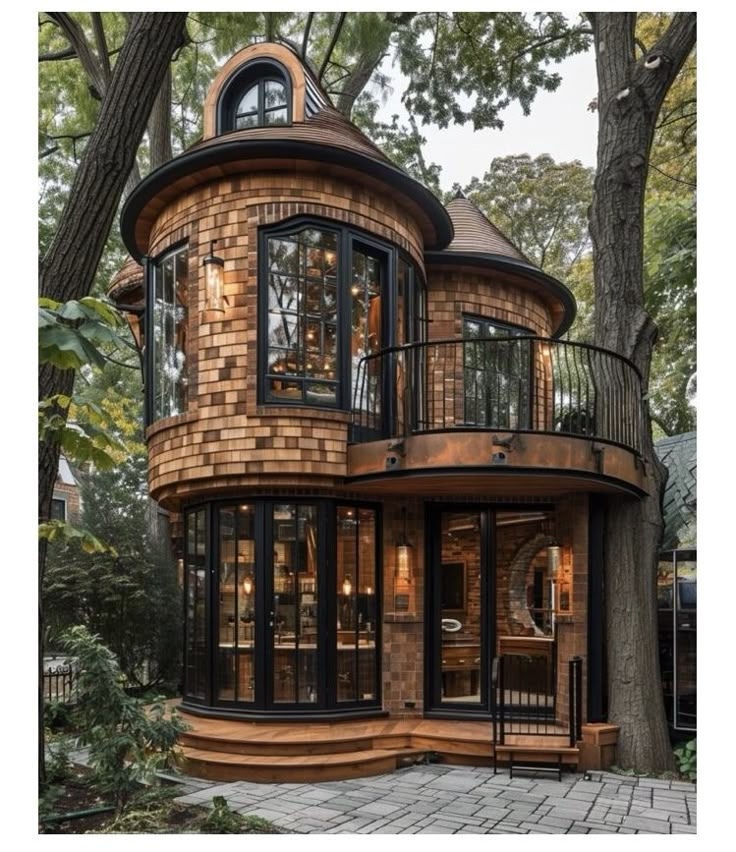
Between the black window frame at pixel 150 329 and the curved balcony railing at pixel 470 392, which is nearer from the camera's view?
the curved balcony railing at pixel 470 392

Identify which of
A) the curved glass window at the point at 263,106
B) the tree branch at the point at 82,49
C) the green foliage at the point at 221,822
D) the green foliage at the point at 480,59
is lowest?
the green foliage at the point at 221,822

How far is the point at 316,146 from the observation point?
7.35 meters

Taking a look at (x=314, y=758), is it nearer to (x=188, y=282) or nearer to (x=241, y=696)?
(x=241, y=696)

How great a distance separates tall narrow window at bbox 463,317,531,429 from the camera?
9312mm

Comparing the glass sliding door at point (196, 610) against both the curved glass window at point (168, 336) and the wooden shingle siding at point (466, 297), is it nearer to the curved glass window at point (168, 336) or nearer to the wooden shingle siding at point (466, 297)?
the curved glass window at point (168, 336)

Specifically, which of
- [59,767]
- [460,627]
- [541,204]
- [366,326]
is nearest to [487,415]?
[366,326]

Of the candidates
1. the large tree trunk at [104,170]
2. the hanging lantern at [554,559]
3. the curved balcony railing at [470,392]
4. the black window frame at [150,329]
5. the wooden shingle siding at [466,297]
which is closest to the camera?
the large tree trunk at [104,170]

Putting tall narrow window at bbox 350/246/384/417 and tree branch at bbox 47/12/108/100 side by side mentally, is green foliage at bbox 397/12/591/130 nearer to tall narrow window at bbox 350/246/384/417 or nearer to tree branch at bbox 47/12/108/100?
tall narrow window at bbox 350/246/384/417

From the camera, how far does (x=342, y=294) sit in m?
7.69

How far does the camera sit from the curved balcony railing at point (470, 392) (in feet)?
25.5

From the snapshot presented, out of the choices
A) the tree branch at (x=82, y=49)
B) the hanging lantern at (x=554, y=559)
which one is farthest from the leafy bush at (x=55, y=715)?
the tree branch at (x=82, y=49)

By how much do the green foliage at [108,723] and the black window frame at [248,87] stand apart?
5.33 meters
